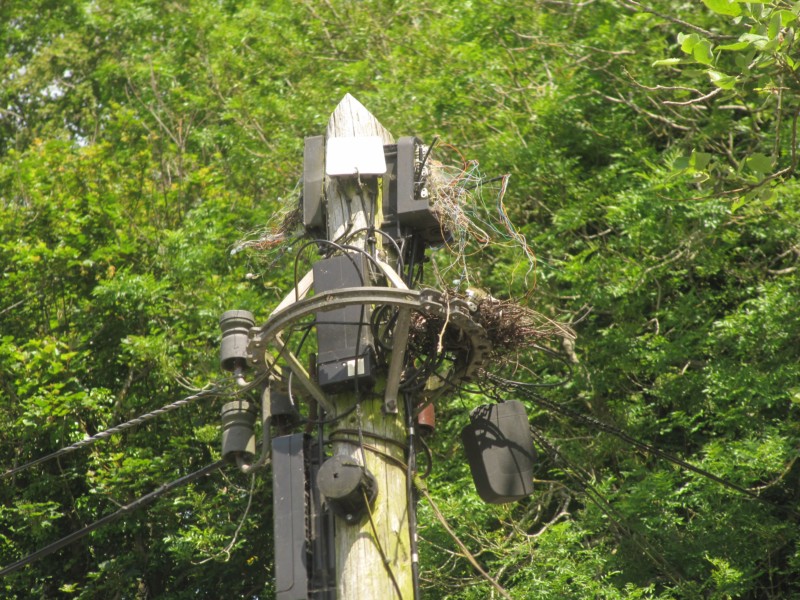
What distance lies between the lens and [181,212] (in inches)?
579

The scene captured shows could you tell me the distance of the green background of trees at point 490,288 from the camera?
9.90 m

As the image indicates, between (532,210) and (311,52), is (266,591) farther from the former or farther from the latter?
(311,52)

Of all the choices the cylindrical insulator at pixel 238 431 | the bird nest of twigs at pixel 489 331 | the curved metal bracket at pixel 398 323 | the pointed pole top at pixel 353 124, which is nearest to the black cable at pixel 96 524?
the cylindrical insulator at pixel 238 431

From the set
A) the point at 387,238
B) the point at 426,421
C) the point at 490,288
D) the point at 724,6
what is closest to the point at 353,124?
the point at 387,238

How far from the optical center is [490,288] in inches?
359

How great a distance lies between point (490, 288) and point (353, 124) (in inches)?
123

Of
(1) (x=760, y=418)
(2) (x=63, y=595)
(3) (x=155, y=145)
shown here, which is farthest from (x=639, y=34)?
(2) (x=63, y=595)

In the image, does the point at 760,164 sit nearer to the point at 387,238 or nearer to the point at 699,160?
the point at 699,160

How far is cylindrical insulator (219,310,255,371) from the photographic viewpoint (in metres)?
5.69

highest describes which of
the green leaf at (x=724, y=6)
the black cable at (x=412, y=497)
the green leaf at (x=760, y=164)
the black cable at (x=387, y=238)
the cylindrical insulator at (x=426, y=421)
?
the green leaf at (x=724, y=6)

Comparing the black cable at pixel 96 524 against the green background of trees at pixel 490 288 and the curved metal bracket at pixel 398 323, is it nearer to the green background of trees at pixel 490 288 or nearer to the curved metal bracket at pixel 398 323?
the curved metal bracket at pixel 398 323

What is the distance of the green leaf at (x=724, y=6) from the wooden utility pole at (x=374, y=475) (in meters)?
1.99

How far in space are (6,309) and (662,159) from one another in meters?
7.93

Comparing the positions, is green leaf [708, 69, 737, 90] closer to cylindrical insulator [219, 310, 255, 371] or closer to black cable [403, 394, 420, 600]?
black cable [403, 394, 420, 600]
